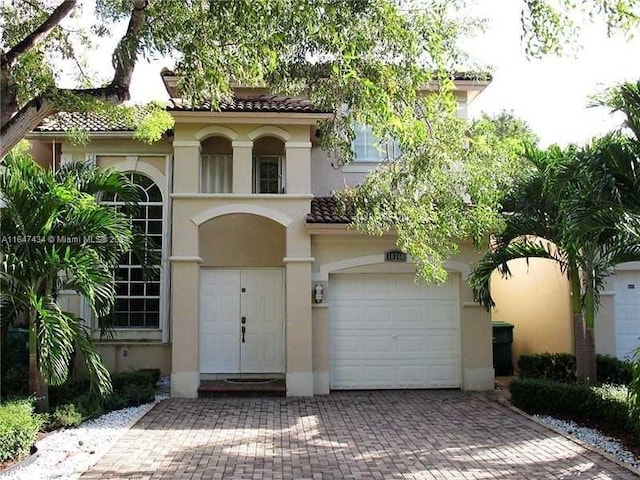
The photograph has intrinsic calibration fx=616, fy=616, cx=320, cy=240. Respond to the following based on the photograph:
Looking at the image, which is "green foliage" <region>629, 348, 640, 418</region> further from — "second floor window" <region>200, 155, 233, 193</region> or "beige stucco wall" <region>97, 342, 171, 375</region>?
"beige stucco wall" <region>97, 342, 171, 375</region>

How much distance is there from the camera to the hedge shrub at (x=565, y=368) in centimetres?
1112

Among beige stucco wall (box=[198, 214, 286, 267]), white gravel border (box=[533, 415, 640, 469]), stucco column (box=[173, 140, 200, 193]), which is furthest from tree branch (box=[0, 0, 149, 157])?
white gravel border (box=[533, 415, 640, 469])

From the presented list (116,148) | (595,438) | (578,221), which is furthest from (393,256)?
(116,148)

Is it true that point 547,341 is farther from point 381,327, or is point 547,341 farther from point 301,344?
point 301,344

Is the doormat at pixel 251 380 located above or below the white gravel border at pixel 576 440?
above

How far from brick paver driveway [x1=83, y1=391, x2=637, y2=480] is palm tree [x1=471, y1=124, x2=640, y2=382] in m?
2.28

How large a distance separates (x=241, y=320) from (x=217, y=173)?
10.9 feet

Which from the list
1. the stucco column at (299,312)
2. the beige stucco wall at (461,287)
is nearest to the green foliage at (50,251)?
the stucco column at (299,312)

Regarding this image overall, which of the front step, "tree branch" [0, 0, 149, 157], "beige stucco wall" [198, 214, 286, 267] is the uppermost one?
"tree branch" [0, 0, 149, 157]

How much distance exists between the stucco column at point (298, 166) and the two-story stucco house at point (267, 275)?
21 mm

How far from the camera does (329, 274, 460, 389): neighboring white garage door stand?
41.9 feet

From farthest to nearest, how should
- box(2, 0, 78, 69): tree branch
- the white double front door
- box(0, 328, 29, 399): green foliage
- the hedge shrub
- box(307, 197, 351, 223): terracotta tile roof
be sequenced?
Answer: the white double front door → box(307, 197, 351, 223): terracotta tile roof → the hedge shrub → box(0, 328, 29, 399): green foliage → box(2, 0, 78, 69): tree branch

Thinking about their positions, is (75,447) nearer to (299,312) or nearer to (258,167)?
(299,312)

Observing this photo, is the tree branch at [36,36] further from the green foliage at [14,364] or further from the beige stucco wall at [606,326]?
the beige stucco wall at [606,326]
